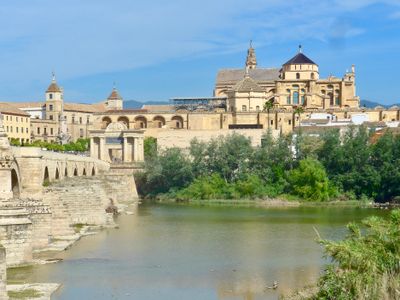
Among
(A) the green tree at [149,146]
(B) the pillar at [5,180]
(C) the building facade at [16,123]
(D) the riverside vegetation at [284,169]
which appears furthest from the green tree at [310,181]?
(B) the pillar at [5,180]

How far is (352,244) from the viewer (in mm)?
16328

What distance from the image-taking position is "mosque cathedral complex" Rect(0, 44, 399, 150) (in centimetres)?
7906

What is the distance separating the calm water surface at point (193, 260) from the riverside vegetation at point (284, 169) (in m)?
14.1

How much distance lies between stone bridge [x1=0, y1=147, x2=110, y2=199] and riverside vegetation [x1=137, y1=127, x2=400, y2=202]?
9764 millimetres

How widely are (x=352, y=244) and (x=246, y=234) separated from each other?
1815 cm

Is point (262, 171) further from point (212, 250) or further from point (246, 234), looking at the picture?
point (212, 250)

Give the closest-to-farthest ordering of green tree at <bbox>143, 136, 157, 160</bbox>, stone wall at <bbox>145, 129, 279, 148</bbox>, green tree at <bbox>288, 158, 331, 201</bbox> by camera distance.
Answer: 1. green tree at <bbox>288, 158, 331, 201</bbox>
2. green tree at <bbox>143, 136, 157, 160</bbox>
3. stone wall at <bbox>145, 129, 279, 148</bbox>

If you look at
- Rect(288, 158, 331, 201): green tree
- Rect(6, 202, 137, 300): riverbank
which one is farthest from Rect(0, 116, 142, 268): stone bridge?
Rect(288, 158, 331, 201): green tree

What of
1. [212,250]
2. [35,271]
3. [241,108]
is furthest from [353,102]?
[35,271]

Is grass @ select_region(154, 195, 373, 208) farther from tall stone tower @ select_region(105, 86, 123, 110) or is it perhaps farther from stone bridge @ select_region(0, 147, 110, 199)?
tall stone tower @ select_region(105, 86, 123, 110)

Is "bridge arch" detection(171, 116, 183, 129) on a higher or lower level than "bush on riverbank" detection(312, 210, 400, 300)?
higher

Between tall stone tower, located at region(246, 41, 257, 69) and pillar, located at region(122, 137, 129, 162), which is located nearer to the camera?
pillar, located at region(122, 137, 129, 162)

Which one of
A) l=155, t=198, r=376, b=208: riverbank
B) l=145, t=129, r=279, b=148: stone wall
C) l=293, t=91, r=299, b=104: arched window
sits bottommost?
l=155, t=198, r=376, b=208: riverbank

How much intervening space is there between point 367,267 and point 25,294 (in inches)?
331
